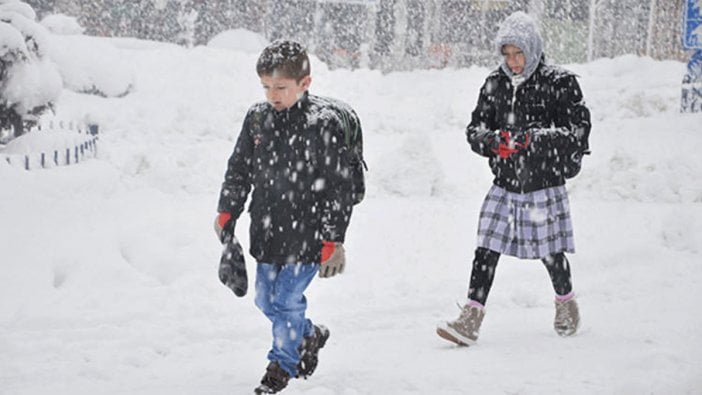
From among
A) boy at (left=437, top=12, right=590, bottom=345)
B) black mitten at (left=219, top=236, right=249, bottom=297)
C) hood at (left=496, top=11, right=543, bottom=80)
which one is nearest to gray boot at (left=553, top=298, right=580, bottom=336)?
boy at (left=437, top=12, right=590, bottom=345)

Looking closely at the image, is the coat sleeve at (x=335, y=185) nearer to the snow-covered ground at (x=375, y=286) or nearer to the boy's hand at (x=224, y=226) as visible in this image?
the boy's hand at (x=224, y=226)

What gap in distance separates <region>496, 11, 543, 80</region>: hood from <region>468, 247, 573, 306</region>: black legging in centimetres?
105

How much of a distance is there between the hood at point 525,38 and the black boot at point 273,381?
2.15 metres

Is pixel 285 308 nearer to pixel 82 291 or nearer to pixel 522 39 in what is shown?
pixel 522 39

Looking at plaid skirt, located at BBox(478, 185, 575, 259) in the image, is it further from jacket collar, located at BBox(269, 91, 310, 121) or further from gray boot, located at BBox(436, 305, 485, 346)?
jacket collar, located at BBox(269, 91, 310, 121)

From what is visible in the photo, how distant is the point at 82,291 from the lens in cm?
567

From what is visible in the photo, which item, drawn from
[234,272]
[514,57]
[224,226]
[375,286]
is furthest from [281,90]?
[375,286]

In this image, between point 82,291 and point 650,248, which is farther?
point 650,248

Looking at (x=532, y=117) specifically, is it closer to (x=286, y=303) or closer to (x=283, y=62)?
(x=283, y=62)

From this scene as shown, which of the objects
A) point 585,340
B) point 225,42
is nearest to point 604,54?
point 225,42

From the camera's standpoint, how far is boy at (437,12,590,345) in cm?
450

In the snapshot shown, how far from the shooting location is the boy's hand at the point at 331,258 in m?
3.68

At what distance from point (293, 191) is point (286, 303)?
20.8 inches

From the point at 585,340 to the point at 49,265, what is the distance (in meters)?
3.89
